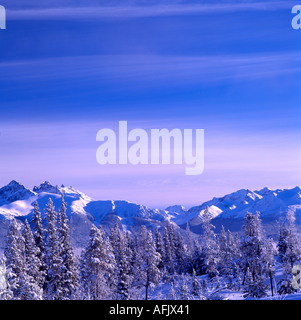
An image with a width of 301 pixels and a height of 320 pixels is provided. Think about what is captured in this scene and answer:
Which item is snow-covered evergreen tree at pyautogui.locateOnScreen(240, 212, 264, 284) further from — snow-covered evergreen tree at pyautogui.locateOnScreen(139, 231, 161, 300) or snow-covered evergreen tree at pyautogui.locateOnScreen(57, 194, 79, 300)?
snow-covered evergreen tree at pyautogui.locateOnScreen(57, 194, 79, 300)

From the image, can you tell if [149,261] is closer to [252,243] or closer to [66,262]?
[66,262]

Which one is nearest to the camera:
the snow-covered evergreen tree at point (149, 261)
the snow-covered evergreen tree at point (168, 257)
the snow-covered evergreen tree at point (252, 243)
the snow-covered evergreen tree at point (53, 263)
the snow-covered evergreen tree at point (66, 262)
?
the snow-covered evergreen tree at point (53, 263)

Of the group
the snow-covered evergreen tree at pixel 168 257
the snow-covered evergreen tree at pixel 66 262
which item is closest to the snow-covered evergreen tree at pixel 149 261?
the snow-covered evergreen tree at pixel 66 262

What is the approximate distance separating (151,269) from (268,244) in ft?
46.4

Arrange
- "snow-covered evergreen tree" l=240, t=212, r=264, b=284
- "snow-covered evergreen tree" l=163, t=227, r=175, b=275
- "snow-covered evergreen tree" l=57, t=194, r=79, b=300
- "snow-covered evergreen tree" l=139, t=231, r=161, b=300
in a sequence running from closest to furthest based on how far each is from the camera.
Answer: "snow-covered evergreen tree" l=57, t=194, r=79, b=300 < "snow-covered evergreen tree" l=240, t=212, r=264, b=284 < "snow-covered evergreen tree" l=139, t=231, r=161, b=300 < "snow-covered evergreen tree" l=163, t=227, r=175, b=275

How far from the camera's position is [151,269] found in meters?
38.6

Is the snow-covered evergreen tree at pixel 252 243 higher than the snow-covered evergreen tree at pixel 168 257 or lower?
higher

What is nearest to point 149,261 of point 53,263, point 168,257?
point 53,263

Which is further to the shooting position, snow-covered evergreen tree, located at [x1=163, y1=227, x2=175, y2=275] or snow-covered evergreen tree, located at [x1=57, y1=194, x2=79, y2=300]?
snow-covered evergreen tree, located at [x1=163, y1=227, x2=175, y2=275]

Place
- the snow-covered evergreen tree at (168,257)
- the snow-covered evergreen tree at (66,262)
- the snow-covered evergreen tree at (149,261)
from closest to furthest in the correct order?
the snow-covered evergreen tree at (66,262)
the snow-covered evergreen tree at (149,261)
the snow-covered evergreen tree at (168,257)

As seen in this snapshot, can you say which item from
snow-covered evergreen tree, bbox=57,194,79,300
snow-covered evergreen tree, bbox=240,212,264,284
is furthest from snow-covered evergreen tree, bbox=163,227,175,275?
snow-covered evergreen tree, bbox=57,194,79,300

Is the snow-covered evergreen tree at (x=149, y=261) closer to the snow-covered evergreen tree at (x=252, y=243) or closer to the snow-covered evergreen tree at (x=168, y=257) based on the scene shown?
the snow-covered evergreen tree at (x=252, y=243)

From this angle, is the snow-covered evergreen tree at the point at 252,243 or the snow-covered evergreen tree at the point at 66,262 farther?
the snow-covered evergreen tree at the point at 252,243
